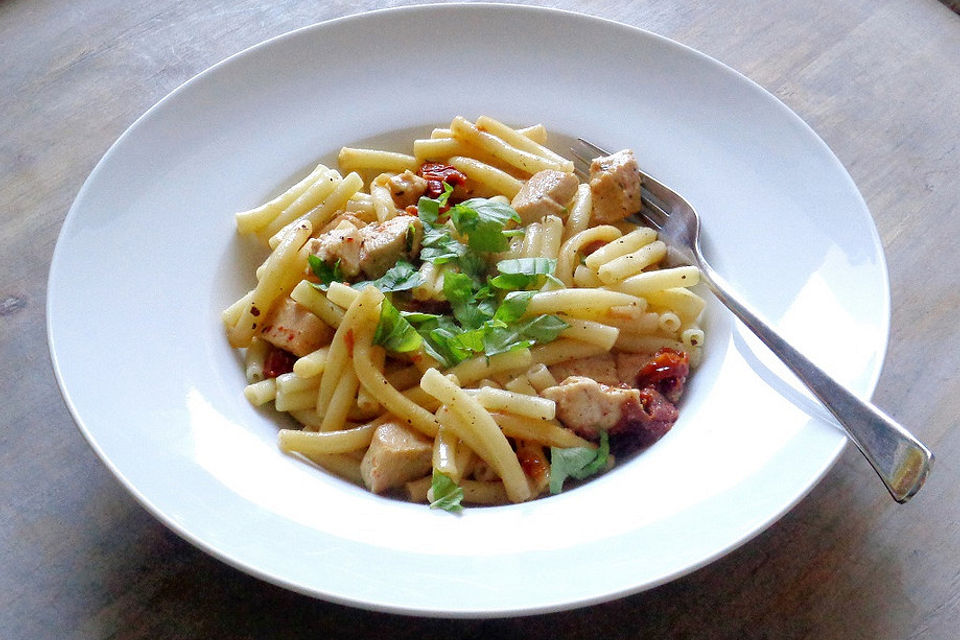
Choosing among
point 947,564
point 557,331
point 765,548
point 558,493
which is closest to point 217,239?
point 557,331

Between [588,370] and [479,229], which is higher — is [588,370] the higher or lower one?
the lower one

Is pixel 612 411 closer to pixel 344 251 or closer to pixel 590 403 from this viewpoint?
pixel 590 403

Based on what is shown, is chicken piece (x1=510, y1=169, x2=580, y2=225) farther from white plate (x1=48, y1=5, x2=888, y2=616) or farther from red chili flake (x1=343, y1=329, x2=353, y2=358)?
red chili flake (x1=343, y1=329, x2=353, y2=358)

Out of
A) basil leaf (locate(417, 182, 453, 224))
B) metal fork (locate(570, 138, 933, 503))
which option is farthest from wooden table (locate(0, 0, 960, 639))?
basil leaf (locate(417, 182, 453, 224))

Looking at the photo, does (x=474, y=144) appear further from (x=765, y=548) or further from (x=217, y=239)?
(x=765, y=548)

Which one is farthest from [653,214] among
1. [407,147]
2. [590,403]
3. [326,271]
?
[326,271]

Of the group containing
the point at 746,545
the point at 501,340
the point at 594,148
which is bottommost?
the point at 746,545

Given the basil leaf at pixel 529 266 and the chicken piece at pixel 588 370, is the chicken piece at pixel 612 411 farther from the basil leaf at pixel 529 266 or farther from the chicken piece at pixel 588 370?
the basil leaf at pixel 529 266
